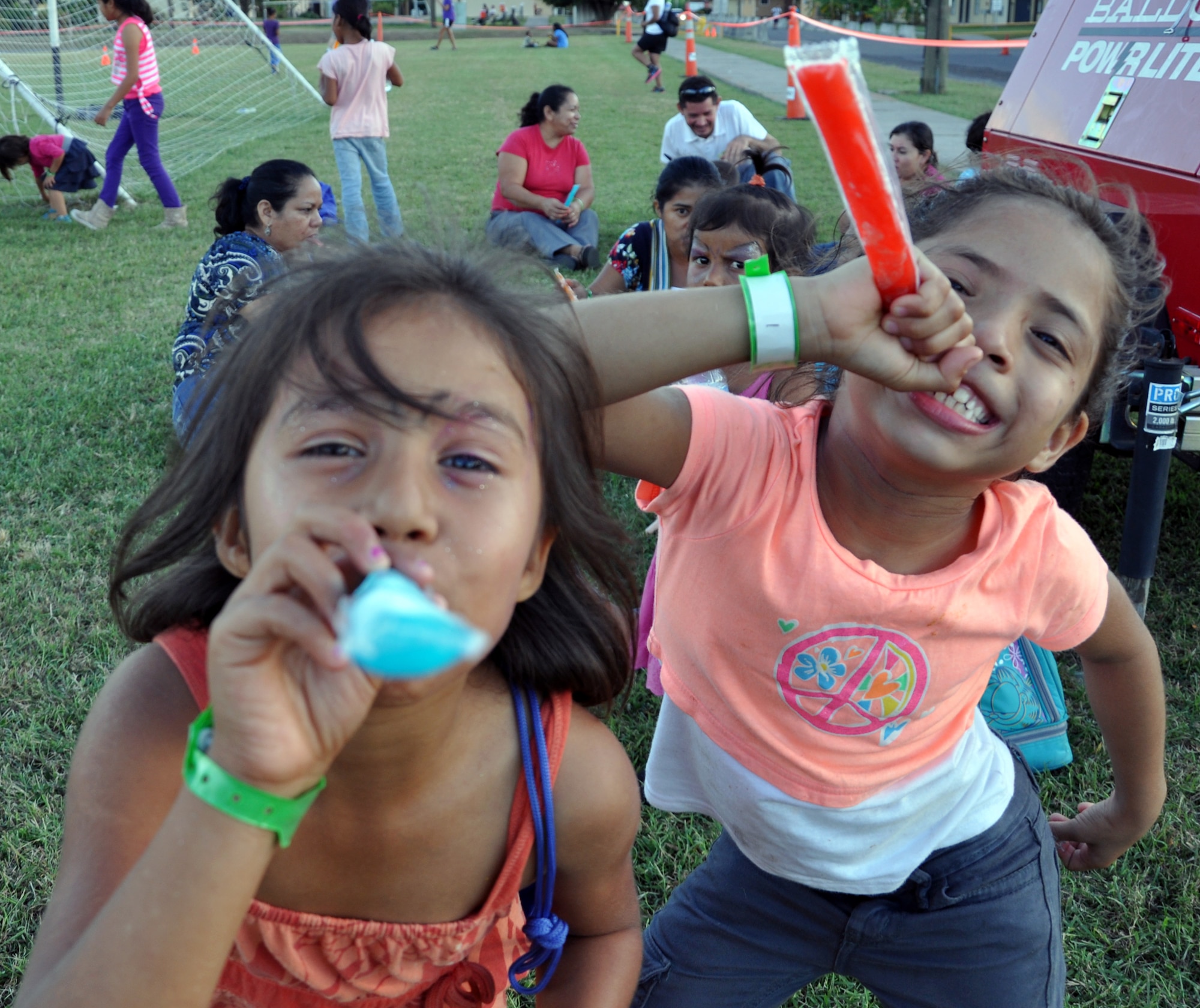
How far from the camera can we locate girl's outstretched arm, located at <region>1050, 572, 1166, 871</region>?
5.95 feet

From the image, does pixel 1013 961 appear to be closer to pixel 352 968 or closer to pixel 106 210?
pixel 352 968

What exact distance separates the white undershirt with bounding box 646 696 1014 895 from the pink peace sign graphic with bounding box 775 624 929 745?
0.13 metres

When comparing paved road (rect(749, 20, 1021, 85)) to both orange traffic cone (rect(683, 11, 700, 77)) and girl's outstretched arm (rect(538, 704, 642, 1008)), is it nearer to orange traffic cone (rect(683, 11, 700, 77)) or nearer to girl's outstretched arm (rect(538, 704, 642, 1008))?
orange traffic cone (rect(683, 11, 700, 77))

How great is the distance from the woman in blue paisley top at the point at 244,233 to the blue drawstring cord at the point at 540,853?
1.61 meters

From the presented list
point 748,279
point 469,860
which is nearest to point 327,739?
point 469,860

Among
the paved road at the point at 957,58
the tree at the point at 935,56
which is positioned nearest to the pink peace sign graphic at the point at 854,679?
the tree at the point at 935,56

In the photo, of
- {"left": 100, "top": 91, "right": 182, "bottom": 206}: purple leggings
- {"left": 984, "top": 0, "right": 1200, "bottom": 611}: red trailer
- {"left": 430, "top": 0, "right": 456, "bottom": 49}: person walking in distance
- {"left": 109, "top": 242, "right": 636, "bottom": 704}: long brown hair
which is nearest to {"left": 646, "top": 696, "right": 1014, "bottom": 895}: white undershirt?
{"left": 109, "top": 242, "right": 636, "bottom": 704}: long brown hair

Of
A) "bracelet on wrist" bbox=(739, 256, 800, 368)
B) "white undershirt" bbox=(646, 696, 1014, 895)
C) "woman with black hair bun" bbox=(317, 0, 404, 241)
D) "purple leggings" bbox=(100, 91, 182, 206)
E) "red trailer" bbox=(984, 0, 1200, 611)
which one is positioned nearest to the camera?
"bracelet on wrist" bbox=(739, 256, 800, 368)

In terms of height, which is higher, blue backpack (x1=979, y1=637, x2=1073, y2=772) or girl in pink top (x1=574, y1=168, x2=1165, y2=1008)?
girl in pink top (x1=574, y1=168, x2=1165, y2=1008)

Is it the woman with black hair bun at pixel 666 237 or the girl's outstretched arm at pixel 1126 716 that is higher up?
the girl's outstretched arm at pixel 1126 716

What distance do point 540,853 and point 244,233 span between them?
14.7ft

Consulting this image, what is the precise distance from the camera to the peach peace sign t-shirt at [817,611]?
5.21 ft

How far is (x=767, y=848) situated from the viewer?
1813 millimetres

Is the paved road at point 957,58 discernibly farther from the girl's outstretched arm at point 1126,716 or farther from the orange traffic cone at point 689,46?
the girl's outstretched arm at point 1126,716
